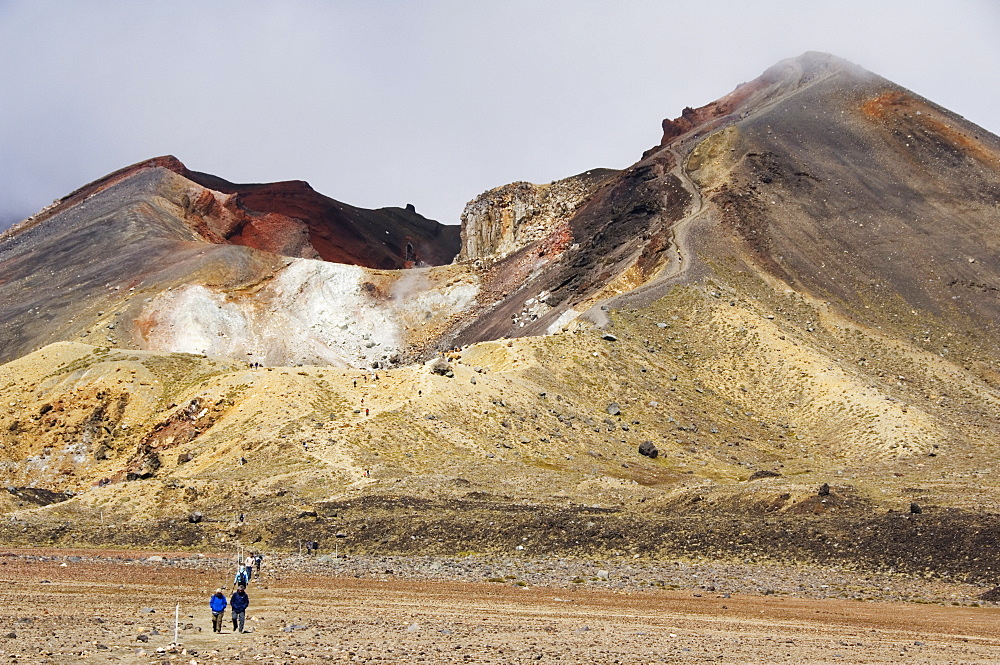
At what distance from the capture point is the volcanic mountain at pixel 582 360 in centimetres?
3850

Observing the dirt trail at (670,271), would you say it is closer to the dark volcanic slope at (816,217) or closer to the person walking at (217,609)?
the dark volcanic slope at (816,217)

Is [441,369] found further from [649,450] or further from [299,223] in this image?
[299,223]

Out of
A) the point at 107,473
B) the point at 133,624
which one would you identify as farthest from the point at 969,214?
the point at 133,624

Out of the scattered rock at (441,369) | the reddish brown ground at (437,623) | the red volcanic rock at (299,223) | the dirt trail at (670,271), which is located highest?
the red volcanic rock at (299,223)

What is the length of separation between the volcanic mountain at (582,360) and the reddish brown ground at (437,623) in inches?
246

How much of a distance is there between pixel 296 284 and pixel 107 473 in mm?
51494

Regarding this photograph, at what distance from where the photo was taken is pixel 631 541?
35.7 meters

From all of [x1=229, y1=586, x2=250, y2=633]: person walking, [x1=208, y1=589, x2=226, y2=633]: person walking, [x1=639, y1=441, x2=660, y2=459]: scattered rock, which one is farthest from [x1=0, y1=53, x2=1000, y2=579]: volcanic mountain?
[x1=208, y1=589, x2=226, y2=633]: person walking

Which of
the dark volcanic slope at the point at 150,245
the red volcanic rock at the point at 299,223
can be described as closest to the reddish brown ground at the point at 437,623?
the dark volcanic slope at the point at 150,245

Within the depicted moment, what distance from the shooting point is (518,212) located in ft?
381

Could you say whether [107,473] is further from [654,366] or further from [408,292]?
[408,292]

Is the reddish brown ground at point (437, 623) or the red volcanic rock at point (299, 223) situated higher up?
the red volcanic rock at point (299, 223)

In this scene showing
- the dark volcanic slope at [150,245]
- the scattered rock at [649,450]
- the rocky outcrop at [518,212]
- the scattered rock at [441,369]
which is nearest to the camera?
the scattered rock at [649,450]

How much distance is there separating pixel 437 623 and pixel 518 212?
95036 millimetres
